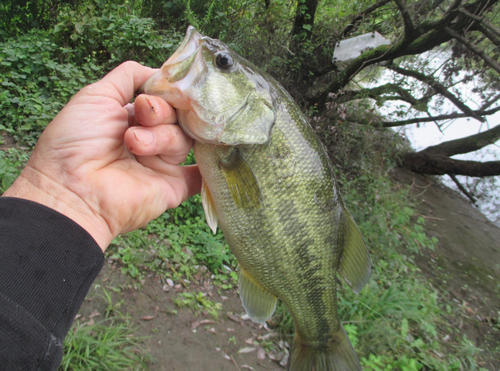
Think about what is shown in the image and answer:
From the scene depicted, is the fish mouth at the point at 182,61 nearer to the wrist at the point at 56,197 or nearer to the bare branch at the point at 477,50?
the wrist at the point at 56,197

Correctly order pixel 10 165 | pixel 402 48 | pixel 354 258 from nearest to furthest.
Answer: pixel 354 258, pixel 10 165, pixel 402 48

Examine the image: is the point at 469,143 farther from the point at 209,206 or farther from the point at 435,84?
the point at 209,206

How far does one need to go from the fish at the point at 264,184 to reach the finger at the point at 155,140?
0.06 metres

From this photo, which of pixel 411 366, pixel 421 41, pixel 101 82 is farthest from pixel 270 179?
pixel 421 41

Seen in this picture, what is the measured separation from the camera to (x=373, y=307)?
3654mm

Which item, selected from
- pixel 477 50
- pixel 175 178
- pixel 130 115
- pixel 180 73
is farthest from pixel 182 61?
pixel 477 50

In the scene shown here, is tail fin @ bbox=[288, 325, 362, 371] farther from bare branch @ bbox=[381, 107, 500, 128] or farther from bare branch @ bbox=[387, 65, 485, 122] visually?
bare branch @ bbox=[387, 65, 485, 122]

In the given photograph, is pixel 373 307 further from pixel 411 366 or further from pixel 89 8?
pixel 89 8

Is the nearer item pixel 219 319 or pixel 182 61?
pixel 182 61

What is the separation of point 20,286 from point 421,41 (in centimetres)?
580

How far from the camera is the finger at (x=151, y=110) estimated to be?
1268 mm

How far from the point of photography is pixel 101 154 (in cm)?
143

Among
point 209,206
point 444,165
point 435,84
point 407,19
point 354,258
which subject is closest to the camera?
point 209,206

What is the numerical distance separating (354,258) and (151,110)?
140 centimetres
